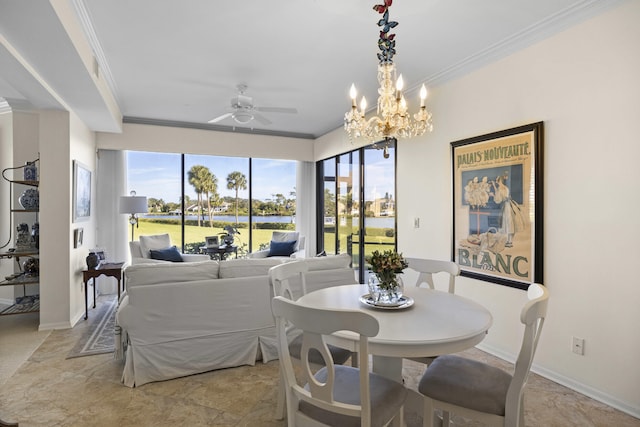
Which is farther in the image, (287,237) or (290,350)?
(287,237)

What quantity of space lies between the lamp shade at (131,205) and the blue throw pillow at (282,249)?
203 centimetres

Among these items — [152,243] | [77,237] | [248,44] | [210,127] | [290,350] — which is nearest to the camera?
[290,350]

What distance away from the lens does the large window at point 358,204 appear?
4984 millimetres

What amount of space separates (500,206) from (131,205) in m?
4.93

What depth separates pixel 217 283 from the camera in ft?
9.67

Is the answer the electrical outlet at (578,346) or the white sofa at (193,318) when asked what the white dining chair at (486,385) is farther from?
the white sofa at (193,318)

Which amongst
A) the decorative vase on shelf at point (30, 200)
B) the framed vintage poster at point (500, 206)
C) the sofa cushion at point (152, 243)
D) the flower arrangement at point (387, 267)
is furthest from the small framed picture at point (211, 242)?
the flower arrangement at point (387, 267)

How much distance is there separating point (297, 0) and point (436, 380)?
2485mm

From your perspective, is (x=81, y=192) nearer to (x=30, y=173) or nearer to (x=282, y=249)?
(x=30, y=173)

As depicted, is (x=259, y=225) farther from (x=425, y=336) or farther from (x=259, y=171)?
(x=425, y=336)

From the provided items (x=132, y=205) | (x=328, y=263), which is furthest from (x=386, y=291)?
(x=132, y=205)

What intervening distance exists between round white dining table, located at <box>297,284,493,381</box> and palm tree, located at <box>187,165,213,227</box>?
504cm

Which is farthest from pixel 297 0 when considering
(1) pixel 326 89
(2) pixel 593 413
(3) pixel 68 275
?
(3) pixel 68 275

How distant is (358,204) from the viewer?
5762 mm
